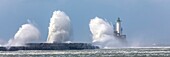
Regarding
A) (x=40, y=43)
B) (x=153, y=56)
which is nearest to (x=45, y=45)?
(x=40, y=43)

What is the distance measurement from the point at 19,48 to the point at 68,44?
1371 cm

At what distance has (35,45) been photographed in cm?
17612

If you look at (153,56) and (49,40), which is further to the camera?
(49,40)

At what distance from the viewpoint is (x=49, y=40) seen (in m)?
180

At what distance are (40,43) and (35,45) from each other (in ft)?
5.23

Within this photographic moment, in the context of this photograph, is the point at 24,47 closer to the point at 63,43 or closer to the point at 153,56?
the point at 63,43

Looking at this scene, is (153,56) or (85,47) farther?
(85,47)

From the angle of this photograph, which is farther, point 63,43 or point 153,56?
point 63,43

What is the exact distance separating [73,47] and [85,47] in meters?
6.35

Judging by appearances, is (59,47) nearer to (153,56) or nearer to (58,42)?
(58,42)

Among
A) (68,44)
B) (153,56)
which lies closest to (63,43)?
(68,44)

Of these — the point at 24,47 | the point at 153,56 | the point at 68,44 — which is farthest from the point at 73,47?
the point at 153,56

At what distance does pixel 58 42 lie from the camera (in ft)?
573

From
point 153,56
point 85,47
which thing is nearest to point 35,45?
point 85,47
